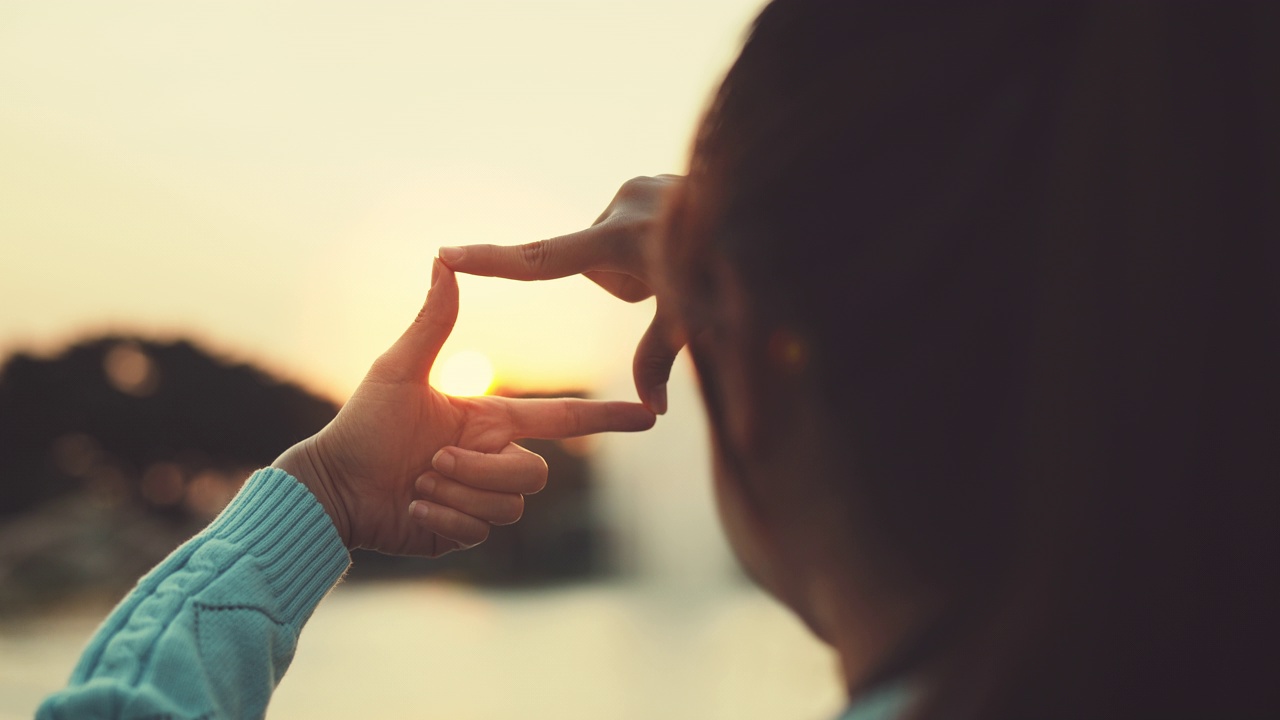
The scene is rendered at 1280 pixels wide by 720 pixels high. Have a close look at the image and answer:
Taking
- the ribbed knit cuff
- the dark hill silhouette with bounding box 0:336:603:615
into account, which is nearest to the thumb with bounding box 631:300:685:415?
the ribbed knit cuff

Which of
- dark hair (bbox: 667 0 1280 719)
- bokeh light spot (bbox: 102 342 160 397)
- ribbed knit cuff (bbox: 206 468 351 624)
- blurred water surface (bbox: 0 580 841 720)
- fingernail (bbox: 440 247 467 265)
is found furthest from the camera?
bokeh light spot (bbox: 102 342 160 397)

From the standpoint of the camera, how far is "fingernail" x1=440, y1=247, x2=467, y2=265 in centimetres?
124

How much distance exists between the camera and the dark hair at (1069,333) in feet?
1.65

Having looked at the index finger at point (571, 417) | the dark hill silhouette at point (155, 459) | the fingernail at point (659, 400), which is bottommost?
the dark hill silhouette at point (155, 459)

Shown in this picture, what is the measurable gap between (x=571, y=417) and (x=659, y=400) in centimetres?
20

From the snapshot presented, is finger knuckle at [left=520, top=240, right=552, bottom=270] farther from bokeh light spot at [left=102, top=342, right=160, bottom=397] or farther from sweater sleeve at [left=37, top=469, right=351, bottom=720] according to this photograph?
bokeh light spot at [left=102, top=342, right=160, bottom=397]

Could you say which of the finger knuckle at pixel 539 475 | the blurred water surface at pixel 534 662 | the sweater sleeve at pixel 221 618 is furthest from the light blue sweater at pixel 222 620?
the blurred water surface at pixel 534 662

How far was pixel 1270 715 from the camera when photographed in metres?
0.52

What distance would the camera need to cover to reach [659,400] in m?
1.14

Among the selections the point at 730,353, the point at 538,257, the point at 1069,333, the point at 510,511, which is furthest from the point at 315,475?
the point at 1069,333

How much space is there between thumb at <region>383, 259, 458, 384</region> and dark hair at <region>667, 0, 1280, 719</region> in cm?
76

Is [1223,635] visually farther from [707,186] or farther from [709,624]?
[709,624]

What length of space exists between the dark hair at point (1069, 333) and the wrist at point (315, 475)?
31.9 inches

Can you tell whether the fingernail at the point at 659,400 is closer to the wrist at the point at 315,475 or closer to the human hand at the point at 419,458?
the human hand at the point at 419,458
